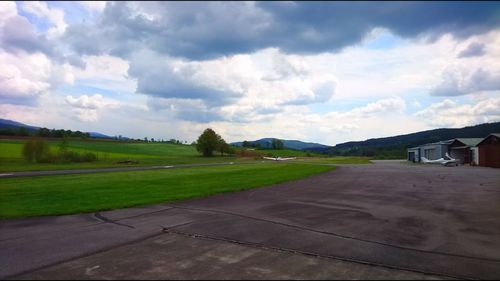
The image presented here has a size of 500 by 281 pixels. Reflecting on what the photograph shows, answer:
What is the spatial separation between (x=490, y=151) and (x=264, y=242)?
48.3 meters

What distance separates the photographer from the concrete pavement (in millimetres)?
6352

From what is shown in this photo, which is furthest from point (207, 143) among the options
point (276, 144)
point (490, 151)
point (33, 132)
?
point (490, 151)

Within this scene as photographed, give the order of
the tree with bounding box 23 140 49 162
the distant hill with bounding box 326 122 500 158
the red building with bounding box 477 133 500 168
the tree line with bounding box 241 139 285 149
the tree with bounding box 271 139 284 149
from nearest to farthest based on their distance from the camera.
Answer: the red building with bounding box 477 133 500 168
the tree with bounding box 23 140 49 162
the distant hill with bounding box 326 122 500 158
the tree with bounding box 271 139 284 149
the tree line with bounding box 241 139 285 149

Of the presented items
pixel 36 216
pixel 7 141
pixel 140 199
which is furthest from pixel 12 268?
pixel 7 141

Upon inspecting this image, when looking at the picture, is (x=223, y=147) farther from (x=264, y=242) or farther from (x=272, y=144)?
(x=264, y=242)

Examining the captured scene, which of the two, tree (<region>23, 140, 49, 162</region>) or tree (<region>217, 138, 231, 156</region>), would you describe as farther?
tree (<region>217, 138, 231, 156</region>)

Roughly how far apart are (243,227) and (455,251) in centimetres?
457

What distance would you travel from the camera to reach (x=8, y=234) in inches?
386

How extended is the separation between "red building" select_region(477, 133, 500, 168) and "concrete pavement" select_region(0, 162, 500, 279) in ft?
123

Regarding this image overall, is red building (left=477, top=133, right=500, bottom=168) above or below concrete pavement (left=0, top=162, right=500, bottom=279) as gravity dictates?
above

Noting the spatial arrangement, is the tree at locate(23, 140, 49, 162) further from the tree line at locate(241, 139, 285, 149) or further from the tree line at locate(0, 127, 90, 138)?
the tree line at locate(241, 139, 285, 149)

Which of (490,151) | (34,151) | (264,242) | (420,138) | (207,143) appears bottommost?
(264,242)

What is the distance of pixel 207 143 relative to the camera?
95.5 meters

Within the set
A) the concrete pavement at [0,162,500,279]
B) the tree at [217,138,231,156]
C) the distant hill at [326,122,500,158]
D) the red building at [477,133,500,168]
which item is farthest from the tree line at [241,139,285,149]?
the concrete pavement at [0,162,500,279]
